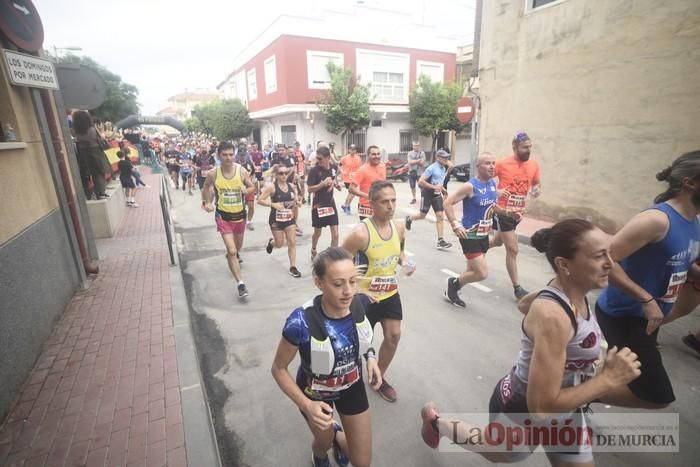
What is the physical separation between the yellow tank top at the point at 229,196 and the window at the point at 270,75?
21762 millimetres

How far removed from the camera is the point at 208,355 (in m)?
4.17

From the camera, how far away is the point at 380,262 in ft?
9.93

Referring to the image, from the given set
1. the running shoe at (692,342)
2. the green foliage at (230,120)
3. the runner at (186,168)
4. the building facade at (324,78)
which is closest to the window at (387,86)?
the building facade at (324,78)

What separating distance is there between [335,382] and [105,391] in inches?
95.0

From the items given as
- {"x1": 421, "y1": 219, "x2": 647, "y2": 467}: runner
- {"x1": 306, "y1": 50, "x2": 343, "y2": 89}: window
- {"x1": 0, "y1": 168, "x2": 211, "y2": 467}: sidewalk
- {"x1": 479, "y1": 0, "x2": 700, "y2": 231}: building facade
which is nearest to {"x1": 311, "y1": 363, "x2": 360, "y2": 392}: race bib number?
{"x1": 421, "y1": 219, "x2": 647, "y2": 467}: runner

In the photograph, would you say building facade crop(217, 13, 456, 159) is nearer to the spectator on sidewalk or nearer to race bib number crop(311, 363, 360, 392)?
the spectator on sidewalk

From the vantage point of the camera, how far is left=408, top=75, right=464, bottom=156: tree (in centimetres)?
2419

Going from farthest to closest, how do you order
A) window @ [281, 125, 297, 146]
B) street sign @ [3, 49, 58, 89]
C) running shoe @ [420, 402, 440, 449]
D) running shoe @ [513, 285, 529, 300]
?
window @ [281, 125, 297, 146] → running shoe @ [513, 285, 529, 300] → street sign @ [3, 49, 58, 89] → running shoe @ [420, 402, 440, 449]

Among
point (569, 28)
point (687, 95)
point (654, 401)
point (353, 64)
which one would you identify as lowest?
point (654, 401)

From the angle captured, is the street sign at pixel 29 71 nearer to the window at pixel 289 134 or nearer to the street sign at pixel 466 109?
the street sign at pixel 466 109

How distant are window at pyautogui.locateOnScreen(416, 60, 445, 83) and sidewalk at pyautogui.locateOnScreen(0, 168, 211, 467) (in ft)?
86.0

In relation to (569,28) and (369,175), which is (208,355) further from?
(569,28)

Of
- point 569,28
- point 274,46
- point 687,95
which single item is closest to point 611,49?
point 569,28

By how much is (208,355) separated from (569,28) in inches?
398
